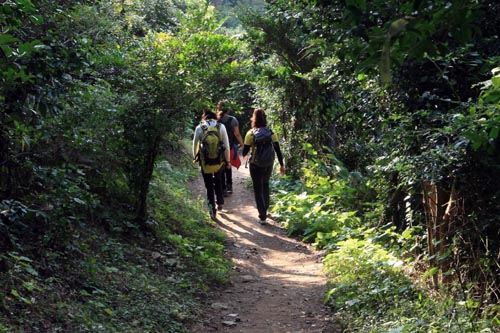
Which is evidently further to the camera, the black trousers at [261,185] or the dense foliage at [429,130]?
the black trousers at [261,185]

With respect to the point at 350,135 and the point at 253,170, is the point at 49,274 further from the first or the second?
the point at 350,135

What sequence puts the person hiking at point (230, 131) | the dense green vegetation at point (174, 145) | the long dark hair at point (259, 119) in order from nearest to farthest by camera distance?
1. the dense green vegetation at point (174, 145)
2. the long dark hair at point (259, 119)
3. the person hiking at point (230, 131)

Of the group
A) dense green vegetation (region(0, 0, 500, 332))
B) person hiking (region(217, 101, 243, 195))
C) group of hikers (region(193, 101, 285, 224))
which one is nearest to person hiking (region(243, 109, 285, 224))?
group of hikers (region(193, 101, 285, 224))

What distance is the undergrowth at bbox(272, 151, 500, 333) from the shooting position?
5.10 meters

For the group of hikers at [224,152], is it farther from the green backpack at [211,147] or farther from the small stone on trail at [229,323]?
the small stone on trail at [229,323]

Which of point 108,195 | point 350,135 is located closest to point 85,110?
point 108,195

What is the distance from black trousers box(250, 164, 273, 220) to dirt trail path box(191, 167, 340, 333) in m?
0.33

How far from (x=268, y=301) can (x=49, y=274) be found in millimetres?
2560

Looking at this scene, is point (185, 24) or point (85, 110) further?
point (185, 24)

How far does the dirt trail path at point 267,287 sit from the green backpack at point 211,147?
3.94 ft

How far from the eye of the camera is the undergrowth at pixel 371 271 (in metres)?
5.10

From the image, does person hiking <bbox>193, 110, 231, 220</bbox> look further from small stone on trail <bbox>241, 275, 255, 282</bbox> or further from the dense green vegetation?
small stone on trail <bbox>241, 275, 255, 282</bbox>

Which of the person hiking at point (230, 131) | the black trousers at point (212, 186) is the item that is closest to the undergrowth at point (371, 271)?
the black trousers at point (212, 186)

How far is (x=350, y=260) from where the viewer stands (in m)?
7.18
